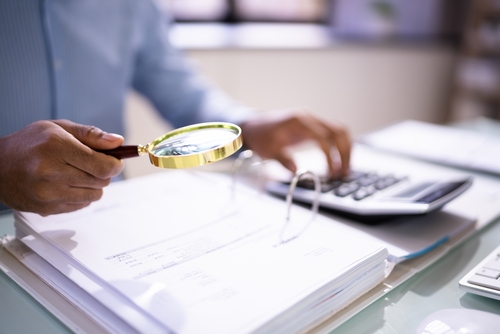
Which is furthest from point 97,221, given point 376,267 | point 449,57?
point 449,57

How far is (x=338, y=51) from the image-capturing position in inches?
91.6

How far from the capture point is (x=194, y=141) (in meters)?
0.49

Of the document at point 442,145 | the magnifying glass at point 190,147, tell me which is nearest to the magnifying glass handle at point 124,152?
the magnifying glass at point 190,147

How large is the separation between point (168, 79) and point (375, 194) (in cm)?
65

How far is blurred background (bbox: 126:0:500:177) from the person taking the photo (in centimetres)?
214

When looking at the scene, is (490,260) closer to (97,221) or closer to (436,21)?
(97,221)

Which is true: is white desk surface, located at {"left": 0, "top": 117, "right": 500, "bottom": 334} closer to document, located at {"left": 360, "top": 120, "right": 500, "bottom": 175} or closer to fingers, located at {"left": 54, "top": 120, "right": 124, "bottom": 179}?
fingers, located at {"left": 54, "top": 120, "right": 124, "bottom": 179}

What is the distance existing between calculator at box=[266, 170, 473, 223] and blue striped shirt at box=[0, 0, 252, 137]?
29 centimetres

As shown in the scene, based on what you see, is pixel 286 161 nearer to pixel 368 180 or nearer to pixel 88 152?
pixel 368 180

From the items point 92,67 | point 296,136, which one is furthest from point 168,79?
point 296,136

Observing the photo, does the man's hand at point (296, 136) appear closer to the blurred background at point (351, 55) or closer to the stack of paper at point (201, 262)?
the stack of paper at point (201, 262)

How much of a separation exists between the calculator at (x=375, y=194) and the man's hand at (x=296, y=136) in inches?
2.1

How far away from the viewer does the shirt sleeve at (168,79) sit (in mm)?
1102

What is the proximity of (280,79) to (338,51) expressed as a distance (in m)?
0.35
